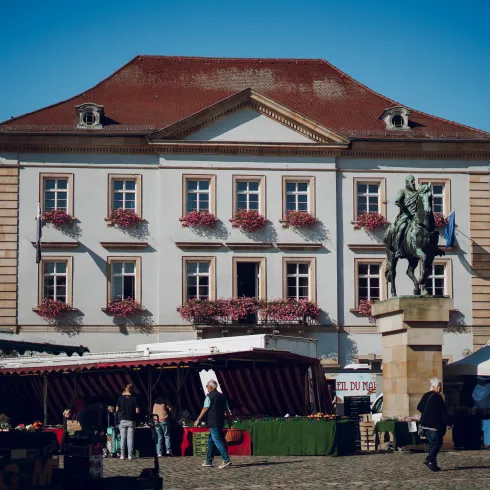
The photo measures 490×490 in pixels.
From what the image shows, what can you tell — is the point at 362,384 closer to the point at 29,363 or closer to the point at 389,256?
the point at 389,256

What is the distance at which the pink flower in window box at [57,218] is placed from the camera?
4009 cm

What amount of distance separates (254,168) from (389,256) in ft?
Answer: 49.2

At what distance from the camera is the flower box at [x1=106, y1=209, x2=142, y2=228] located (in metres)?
40.3

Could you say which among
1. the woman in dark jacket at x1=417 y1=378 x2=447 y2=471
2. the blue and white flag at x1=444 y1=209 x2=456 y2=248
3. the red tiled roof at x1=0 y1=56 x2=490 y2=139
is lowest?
the woman in dark jacket at x1=417 y1=378 x2=447 y2=471

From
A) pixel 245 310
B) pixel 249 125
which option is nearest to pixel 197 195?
pixel 249 125

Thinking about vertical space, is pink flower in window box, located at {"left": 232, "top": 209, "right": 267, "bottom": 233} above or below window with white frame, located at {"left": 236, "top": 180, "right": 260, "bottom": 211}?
below

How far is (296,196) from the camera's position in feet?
136

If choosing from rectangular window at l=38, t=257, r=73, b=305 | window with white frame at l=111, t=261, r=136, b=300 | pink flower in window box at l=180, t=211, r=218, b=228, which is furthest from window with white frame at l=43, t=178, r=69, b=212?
pink flower in window box at l=180, t=211, r=218, b=228

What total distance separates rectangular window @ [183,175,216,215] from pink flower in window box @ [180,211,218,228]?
0.37 metres

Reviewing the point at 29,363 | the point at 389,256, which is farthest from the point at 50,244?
the point at 389,256

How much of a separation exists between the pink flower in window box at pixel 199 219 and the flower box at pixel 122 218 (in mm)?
1562

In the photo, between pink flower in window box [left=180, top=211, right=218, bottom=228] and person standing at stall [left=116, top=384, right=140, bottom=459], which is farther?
pink flower in window box [left=180, top=211, right=218, bottom=228]

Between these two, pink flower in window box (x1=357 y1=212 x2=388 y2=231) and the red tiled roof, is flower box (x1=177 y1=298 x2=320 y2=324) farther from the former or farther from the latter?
the red tiled roof

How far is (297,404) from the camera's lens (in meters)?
28.4
